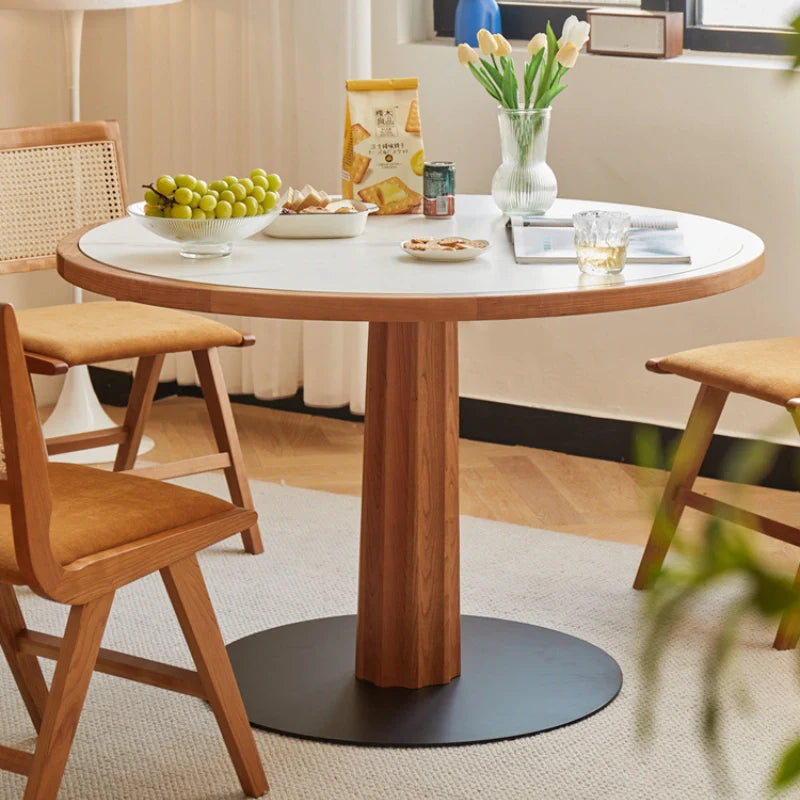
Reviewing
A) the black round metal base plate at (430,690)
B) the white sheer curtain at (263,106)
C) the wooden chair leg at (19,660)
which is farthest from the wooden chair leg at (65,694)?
the white sheer curtain at (263,106)

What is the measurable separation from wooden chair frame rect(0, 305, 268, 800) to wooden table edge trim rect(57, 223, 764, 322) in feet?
0.91

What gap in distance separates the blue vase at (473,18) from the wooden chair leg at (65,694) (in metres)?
2.25

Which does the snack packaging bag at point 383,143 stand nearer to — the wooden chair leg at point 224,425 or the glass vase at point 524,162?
the glass vase at point 524,162

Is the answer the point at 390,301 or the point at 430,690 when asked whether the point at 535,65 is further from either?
the point at 430,690

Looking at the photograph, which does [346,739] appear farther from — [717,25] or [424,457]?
[717,25]

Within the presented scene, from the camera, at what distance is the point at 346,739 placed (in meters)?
2.01

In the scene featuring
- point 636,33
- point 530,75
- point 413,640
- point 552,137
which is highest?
point 636,33

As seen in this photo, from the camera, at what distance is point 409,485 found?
2.06 m

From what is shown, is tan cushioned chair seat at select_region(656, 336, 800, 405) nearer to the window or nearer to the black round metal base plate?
the black round metal base plate

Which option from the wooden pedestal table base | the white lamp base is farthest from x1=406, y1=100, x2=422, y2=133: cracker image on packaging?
the white lamp base

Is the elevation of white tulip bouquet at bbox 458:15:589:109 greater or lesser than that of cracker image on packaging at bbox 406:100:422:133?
greater

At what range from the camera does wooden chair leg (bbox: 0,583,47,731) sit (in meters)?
1.85

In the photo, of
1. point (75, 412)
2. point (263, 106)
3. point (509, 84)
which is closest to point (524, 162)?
point (509, 84)

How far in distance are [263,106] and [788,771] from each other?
358cm
